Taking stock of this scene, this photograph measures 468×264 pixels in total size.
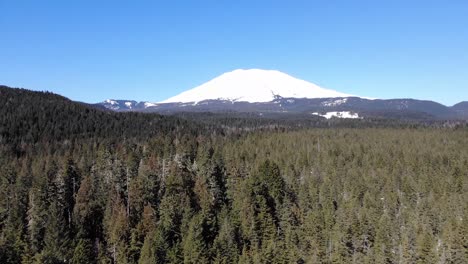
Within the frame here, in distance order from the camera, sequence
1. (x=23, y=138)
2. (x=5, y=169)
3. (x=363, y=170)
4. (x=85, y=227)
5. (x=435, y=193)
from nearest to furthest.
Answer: (x=85, y=227) → (x=435, y=193) → (x=5, y=169) → (x=363, y=170) → (x=23, y=138)

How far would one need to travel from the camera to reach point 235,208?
77.9 m

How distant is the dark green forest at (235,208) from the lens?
201 ft

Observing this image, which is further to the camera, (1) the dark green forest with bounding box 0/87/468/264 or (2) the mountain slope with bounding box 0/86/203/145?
(2) the mountain slope with bounding box 0/86/203/145

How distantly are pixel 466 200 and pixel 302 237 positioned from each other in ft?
107

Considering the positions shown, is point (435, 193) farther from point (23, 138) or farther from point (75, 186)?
point (23, 138)

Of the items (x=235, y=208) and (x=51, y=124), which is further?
(x=51, y=124)

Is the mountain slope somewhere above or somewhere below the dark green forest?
above

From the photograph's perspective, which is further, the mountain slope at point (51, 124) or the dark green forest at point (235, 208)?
the mountain slope at point (51, 124)

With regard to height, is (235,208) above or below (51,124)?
below

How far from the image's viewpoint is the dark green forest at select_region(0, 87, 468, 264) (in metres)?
61.4

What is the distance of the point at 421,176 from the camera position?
99375 millimetres

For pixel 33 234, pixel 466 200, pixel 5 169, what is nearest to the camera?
pixel 33 234

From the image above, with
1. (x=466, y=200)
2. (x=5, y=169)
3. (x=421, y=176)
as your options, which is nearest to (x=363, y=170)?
(x=421, y=176)

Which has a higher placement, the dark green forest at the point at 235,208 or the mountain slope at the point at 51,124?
the mountain slope at the point at 51,124
